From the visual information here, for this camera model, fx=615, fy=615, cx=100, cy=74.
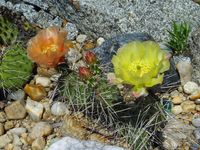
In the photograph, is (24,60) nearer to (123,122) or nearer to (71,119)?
(71,119)

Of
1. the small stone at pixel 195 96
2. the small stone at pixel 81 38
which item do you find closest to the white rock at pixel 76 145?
the small stone at pixel 195 96

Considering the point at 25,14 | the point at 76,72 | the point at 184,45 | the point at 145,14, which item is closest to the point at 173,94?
the point at 184,45

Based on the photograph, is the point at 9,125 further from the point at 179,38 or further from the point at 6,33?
the point at 179,38

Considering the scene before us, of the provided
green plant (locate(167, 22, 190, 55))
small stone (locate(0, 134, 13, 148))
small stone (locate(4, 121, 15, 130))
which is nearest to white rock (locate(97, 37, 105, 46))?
green plant (locate(167, 22, 190, 55))

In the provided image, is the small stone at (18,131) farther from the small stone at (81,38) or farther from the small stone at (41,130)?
the small stone at (81,38)

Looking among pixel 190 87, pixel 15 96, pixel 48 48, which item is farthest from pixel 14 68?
pixel 190 87

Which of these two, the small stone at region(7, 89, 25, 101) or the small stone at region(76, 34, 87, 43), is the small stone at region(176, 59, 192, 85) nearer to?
the small stone at region(76, 34, 87, 43)

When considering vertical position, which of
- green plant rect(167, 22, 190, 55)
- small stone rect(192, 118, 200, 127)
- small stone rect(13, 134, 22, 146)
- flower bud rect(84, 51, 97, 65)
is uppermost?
flower bud rect(84, 51, 97, 65)
